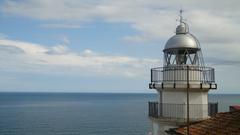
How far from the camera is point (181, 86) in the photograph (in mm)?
15766

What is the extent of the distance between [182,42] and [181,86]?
85.5 inches

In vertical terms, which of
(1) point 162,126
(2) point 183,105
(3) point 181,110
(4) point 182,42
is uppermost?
(4) point 182,42

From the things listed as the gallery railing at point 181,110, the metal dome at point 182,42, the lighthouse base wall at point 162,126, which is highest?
the metal dome at point 182,42

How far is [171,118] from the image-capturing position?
52.9ft

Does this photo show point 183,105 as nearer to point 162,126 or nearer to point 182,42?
point 162,126

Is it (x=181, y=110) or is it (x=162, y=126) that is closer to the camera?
(x=181, y=110)

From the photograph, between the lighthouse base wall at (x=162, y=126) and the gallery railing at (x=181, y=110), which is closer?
the lighthouse base wall at (x=162, y=126)

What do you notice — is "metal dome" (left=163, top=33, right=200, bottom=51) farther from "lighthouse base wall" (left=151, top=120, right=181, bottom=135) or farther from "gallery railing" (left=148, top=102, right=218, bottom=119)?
"lighthouse base wall" (left=151, top=120, right=181, bottom=135)

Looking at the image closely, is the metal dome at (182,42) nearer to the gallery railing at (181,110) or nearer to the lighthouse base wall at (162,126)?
the gallery railing at (181,110)

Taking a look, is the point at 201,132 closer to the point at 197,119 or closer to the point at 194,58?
the point at 197,119

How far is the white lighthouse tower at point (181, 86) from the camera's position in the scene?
52.4ft

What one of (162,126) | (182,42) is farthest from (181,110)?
(182,42)

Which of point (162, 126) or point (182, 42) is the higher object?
point (182, 42)

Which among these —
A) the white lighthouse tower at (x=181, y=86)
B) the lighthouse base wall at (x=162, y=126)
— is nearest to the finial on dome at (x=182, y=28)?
the white lighthouse tower at (x=181, y=86)
